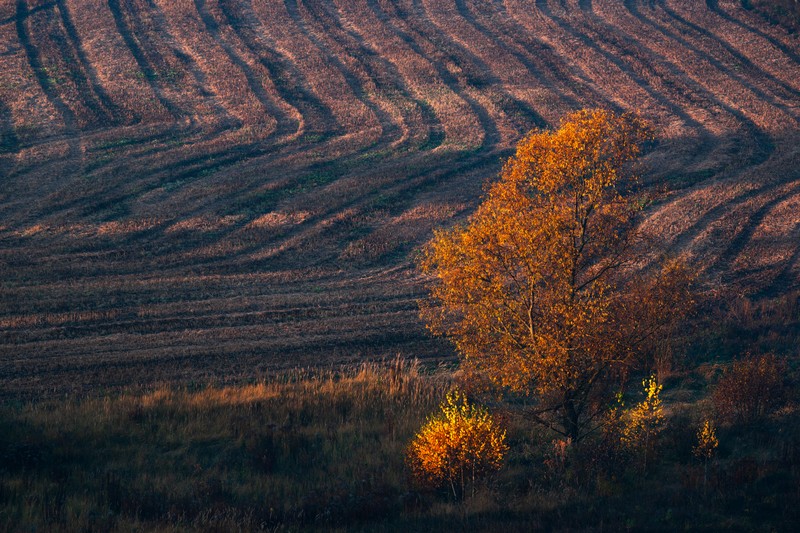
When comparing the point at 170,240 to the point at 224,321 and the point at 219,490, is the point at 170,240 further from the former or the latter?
the point at 219,490

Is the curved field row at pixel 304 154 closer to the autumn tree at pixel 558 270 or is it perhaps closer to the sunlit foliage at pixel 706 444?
the autumn tree at pixel 558 270

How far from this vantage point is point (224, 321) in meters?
24.8

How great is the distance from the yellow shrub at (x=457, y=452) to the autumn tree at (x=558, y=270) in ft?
4.67

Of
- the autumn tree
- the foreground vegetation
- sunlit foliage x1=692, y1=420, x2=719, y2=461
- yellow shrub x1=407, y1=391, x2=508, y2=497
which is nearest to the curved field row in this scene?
the foreground vegetation

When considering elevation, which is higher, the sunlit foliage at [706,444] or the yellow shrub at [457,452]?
the yellow shrub at [457,452]

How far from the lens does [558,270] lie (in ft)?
52.4

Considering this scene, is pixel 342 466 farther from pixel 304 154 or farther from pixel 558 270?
pixel 304 154

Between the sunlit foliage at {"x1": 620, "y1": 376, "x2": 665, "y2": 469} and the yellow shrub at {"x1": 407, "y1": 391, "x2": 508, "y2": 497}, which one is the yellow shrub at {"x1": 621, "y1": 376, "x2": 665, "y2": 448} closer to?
the sunlit foliage at {"x1": 620, "y1": 376, "x2": 665, "y2": 469}

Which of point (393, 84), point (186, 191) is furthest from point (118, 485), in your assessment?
point (393, 84)

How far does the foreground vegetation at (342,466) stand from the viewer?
12.7m

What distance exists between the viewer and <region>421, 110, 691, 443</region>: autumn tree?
1548cm

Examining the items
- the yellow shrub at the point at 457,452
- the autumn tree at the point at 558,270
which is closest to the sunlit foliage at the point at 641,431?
the autumn tree at the point at 558,270

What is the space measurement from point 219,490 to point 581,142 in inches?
406

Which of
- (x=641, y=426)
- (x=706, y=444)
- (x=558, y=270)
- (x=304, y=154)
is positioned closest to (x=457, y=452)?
(x=558, y=270)
